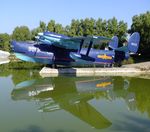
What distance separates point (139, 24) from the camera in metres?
41.0

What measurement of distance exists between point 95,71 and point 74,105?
493 inches

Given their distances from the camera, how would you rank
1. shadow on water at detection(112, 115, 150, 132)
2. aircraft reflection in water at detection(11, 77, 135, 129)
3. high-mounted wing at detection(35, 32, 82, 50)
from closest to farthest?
shadow on water at detection(112, 115, 150, 132), aircraft reflection in water at detection(11, 77, 135, 129), high-mounted wing at detection(35, 32, 82, 50)

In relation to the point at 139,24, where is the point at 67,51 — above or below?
below

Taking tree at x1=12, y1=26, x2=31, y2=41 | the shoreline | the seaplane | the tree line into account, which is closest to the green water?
the shoreline

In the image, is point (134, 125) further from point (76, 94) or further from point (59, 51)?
point (59, 51)

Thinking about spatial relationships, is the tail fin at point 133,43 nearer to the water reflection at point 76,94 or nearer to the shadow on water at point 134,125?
the water reflection at point 76,94

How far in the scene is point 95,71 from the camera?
84.8ft

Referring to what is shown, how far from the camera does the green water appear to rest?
33.2 feet

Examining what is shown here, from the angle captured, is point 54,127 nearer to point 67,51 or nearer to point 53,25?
point 67,51

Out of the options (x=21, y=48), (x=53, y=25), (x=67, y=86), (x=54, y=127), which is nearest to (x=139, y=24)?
(x=53, y=25)

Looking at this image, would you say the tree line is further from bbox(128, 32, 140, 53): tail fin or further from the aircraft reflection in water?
the aircraft reflection in water

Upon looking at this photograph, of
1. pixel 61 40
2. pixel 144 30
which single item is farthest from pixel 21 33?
pixel 61 40

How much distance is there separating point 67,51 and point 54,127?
1705cm

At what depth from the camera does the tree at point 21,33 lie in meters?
65.9
